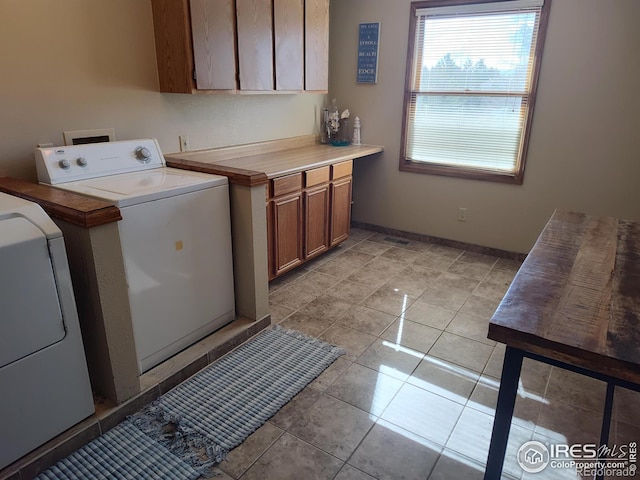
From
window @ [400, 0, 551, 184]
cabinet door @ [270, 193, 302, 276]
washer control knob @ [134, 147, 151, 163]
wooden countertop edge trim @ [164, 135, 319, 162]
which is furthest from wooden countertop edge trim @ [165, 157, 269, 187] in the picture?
window @ [400, 0, 551, 184]

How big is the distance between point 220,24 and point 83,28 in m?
0.77

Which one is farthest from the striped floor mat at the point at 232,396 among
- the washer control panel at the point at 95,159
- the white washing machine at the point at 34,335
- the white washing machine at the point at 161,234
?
the washer control panel at the point at 95,159

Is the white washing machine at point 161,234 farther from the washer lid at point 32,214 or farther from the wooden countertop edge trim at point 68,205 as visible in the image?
the washer lid at point 32,214

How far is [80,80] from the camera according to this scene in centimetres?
238

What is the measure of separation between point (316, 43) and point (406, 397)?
2841 mm

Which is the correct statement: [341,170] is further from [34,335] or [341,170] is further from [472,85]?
[34,335]

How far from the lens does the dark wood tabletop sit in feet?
3.56

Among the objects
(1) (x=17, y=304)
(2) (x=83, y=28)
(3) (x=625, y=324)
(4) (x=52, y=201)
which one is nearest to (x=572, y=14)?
(3) (x=625, y=324)

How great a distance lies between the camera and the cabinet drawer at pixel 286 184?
2.96 metres

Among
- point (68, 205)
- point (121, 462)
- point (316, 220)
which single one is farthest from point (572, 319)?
point (316, 220)

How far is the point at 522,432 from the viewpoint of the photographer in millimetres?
1906

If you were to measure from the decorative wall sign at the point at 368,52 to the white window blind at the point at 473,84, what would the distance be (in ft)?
1.24

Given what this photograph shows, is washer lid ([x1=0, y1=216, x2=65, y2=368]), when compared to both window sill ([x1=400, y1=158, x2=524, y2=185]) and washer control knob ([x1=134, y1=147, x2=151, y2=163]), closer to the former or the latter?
washer control knob ([x1=134, y1=147, x2=151, y2=163])

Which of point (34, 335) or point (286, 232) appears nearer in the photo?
point (34, 335)
